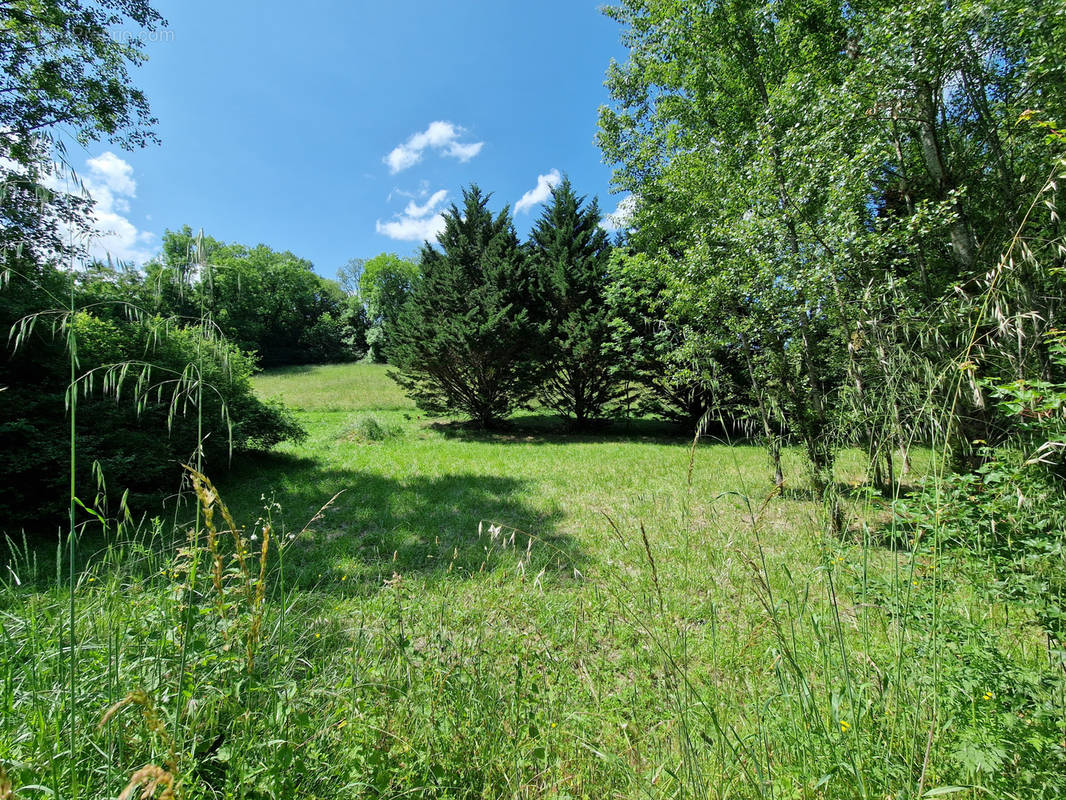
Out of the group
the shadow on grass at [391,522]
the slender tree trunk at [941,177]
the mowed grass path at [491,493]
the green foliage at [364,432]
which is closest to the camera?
the shadow on grass at [391,522]

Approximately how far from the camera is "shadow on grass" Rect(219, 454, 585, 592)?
3945 millimetres

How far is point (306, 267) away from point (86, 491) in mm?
49488

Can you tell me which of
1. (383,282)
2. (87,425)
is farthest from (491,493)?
(383,282)

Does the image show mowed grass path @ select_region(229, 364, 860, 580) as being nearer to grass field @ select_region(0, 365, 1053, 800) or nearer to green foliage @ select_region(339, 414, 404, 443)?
green foliage @ select_region(339, 414, 404, 443)

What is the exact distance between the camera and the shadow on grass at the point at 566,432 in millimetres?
12795

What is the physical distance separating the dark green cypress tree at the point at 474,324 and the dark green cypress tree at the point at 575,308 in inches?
28.9

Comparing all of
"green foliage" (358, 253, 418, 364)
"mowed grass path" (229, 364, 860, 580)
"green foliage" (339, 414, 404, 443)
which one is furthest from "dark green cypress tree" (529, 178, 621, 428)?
"green foliage" (358, 253, 418, 364)

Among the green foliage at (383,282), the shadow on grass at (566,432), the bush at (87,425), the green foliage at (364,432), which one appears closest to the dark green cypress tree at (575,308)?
the shadow on grass at (566,432)

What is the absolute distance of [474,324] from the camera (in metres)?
12.0

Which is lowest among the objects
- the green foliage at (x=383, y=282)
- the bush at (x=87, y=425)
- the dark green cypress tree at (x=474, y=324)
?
the bush at (x=87, y=425)

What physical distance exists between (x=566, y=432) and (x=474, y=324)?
519cm

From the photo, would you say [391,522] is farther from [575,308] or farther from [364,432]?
[575,308]

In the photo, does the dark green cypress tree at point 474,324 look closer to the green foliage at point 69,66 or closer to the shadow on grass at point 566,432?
the shadow on grass at point 566,432

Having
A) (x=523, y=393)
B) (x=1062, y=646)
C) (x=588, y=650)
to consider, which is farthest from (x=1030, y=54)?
(x=523, y=393)
